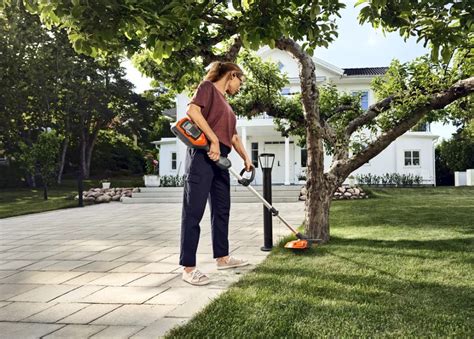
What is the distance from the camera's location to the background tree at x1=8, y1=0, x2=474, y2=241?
3.04 m

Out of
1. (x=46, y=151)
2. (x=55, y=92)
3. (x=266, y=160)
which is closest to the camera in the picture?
(x=266, y=160)

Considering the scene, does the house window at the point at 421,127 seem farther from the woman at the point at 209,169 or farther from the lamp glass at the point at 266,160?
the woman at the point at 209,169

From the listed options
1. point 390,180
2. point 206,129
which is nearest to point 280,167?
point 390,180

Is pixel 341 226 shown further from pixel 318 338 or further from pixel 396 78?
pixel 318 338

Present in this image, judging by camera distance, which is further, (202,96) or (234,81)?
(234,81)

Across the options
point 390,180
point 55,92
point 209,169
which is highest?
point 55,92

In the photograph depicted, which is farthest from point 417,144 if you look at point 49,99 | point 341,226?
point 49,99

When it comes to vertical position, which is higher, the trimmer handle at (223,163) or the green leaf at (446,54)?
the green leaf at (446,54)

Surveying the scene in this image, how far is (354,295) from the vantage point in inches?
118

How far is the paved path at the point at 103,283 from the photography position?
8.65 ft

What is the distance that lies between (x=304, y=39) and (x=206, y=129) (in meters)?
1.93

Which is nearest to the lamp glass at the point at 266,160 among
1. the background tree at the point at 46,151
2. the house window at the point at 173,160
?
the background tree at the point at 46,151

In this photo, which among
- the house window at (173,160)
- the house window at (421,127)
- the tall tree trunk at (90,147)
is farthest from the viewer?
the tall tree trunk at (90,147)

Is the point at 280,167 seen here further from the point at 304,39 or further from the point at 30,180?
the point at 304,39
